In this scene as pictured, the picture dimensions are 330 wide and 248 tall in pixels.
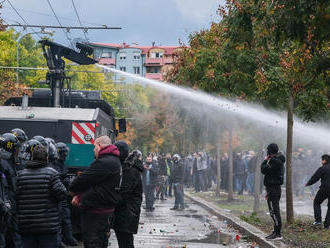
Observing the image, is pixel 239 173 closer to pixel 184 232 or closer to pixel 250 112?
pixel 250 112

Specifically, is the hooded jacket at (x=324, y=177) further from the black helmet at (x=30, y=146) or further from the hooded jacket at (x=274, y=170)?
the black helmet at (x=30, y=146)

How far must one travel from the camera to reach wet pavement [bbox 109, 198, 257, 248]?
12.2 metres

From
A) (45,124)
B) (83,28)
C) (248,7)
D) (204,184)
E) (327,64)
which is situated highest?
(83,28)

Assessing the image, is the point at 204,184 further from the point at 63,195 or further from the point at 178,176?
the point at 63,195

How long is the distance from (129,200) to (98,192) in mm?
1041

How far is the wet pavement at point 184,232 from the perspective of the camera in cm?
1219

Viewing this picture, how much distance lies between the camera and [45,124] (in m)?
12.4

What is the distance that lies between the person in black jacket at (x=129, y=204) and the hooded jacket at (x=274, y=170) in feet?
14.0

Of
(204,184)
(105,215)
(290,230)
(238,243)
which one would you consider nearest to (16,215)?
(105,215)

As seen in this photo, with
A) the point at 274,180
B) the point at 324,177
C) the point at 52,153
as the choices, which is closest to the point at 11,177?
the point at 52,153

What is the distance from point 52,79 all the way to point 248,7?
7564mm

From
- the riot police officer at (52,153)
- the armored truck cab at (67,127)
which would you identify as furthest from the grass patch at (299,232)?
the riot police officer at (52,153)

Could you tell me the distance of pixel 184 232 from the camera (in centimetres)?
→ 1427

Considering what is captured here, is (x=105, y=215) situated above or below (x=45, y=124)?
below
